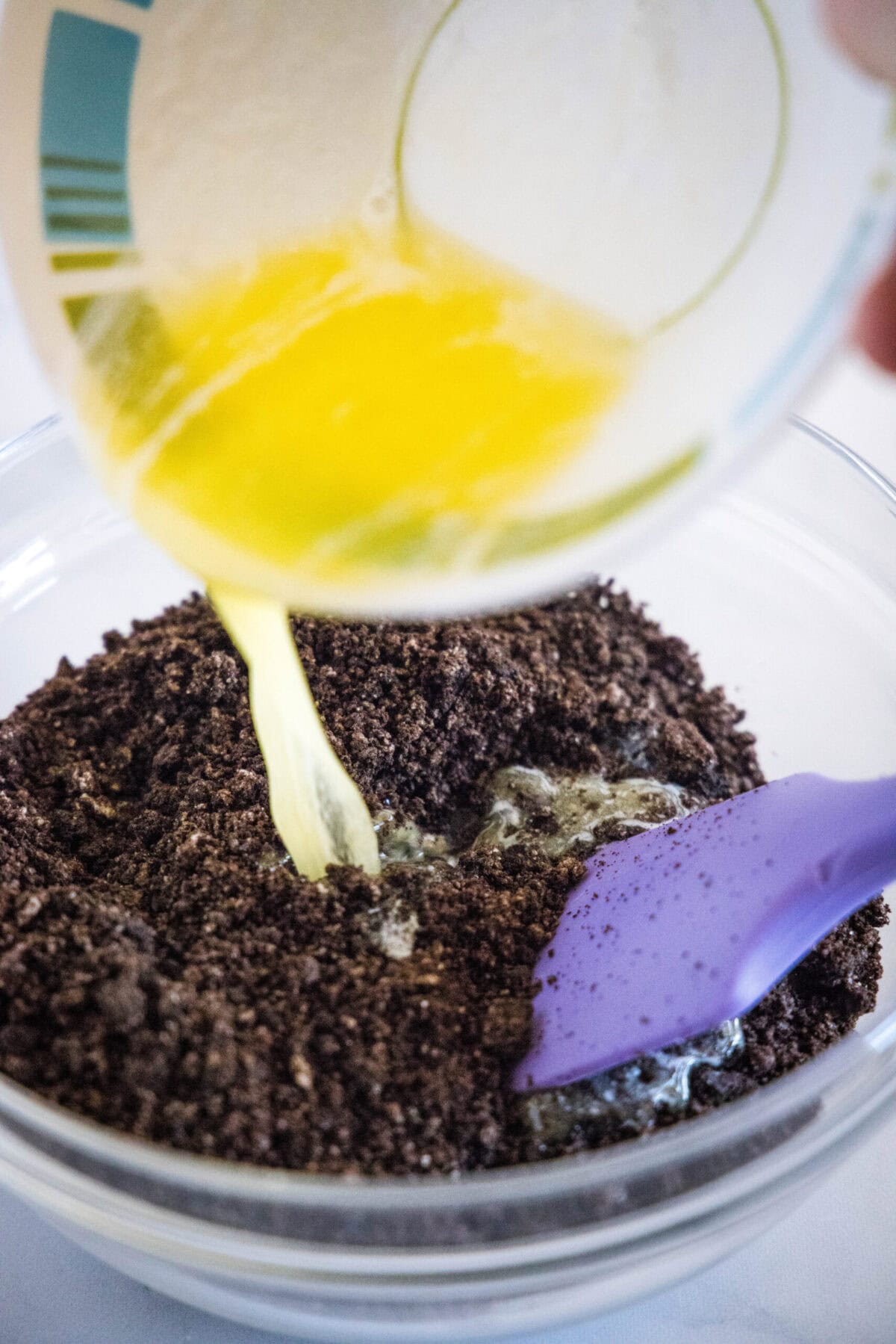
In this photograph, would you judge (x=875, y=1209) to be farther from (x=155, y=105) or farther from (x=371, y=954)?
(x=155, y=105)

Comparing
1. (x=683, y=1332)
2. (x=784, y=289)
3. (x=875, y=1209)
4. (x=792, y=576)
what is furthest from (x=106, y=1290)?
(x=792, y=576)

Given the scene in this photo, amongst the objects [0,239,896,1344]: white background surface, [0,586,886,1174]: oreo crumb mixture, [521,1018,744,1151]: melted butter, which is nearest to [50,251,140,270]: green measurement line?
[0,239,896,1344]: white background surface

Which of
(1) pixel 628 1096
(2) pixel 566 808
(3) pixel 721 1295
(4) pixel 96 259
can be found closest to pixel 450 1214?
(1) pixel 628 1096

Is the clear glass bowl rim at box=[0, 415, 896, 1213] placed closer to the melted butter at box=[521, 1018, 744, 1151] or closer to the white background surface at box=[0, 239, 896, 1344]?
the melted butter at box=[521, 1018, 744, 1151]

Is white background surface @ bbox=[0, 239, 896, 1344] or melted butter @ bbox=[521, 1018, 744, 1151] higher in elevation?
melted butter @ bbox=[521, 1018, 744, 1151]

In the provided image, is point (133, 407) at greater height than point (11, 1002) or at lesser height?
greater

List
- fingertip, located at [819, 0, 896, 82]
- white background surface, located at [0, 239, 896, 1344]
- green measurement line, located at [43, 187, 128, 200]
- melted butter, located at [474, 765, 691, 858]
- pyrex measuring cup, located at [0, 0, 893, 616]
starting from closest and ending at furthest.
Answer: fingertip, located at [819, 0, 896, 82]
pyrex measuring cup, located at [0, 0, 893, 616]
green measurement line, located at [43, 187, 128, 200]
white background surface, located at [0, 239, 896, 1344]
melted butter, located at [474, 765, 691, 858]

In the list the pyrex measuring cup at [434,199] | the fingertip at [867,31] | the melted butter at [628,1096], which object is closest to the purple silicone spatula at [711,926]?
the melted butter at [628,1096]

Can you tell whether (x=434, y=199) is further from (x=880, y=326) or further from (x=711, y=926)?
(x=711, y=926)
